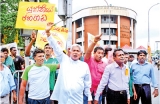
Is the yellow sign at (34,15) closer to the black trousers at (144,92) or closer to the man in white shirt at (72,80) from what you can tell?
the black trousers at (144,92)

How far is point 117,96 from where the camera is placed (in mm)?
5289

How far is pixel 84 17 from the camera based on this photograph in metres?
58.2

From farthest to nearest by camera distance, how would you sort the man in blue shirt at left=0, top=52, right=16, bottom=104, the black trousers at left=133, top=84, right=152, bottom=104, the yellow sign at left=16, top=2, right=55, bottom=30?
the yellow sign at left=16, top=2, right=55, bottom=30 → the black trousers at left=133, top=84, right=152, bottom=104 → the man in blue shirt at left=0, top=52, right=16, bottom=104

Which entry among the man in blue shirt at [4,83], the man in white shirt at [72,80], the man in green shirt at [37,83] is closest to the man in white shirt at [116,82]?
the man in white shirt at [72,80]

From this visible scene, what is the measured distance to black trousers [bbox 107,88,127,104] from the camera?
529 cm

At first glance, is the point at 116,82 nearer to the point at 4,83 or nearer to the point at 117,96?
the point at 117,96

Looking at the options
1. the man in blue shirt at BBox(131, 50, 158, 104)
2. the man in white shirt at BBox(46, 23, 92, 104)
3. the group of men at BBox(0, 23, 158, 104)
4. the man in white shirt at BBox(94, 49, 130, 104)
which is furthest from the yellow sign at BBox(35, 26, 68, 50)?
the man in white shirt at BBox(46, 23, 92, 104)

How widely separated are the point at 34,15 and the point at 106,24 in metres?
47.0

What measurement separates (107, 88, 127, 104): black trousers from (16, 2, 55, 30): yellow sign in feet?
10.6

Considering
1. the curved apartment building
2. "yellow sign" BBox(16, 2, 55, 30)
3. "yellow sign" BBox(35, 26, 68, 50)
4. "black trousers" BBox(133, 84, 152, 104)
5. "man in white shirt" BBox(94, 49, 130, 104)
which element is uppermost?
the curved apartment building

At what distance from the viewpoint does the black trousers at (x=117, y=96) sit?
5.29 meters

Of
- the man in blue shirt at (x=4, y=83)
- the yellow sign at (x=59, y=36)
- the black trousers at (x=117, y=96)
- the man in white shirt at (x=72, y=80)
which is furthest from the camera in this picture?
the yellow sign at (x=59, y=36)

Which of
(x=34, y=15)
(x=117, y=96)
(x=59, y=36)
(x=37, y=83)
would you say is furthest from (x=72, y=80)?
(x=34, y=15)

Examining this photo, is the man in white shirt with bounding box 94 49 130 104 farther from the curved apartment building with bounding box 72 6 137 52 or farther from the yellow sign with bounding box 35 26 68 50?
the curved apartment building with bounding box 72 6 137 52
